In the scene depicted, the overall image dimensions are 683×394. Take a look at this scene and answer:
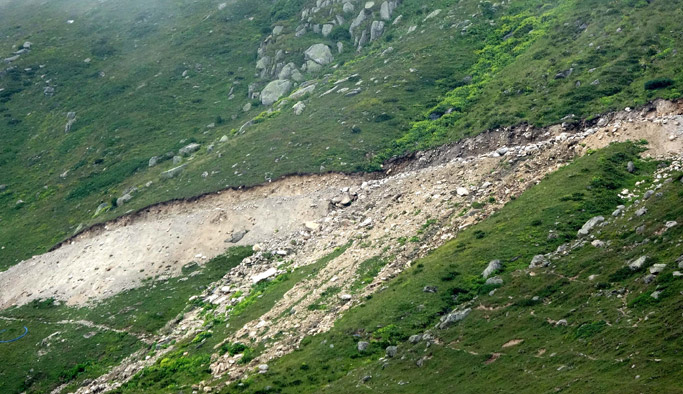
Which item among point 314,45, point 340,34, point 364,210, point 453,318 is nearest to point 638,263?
point 453,318

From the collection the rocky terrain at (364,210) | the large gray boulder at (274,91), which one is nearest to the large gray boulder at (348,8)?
the rocky terrain at (364,210)

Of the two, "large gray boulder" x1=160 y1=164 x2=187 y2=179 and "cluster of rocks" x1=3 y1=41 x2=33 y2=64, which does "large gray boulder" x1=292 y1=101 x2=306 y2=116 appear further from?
"cluster of rocks" x1=3 y1=41 x2=33 y2=64

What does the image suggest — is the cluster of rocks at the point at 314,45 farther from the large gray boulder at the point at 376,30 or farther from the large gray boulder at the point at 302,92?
the large gray boulder at the point at 302,92

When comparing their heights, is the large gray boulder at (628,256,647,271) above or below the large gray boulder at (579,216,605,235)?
above

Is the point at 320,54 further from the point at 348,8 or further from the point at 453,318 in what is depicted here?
the point at 453,318

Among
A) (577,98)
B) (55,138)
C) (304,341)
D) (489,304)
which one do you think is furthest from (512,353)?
(55,138)

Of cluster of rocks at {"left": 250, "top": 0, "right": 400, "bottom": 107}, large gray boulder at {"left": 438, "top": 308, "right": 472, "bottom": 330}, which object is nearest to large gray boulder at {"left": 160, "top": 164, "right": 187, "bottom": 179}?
cluster of rocks at {"left": 250, "top": 0, "right": 400, "bottom": 107}
